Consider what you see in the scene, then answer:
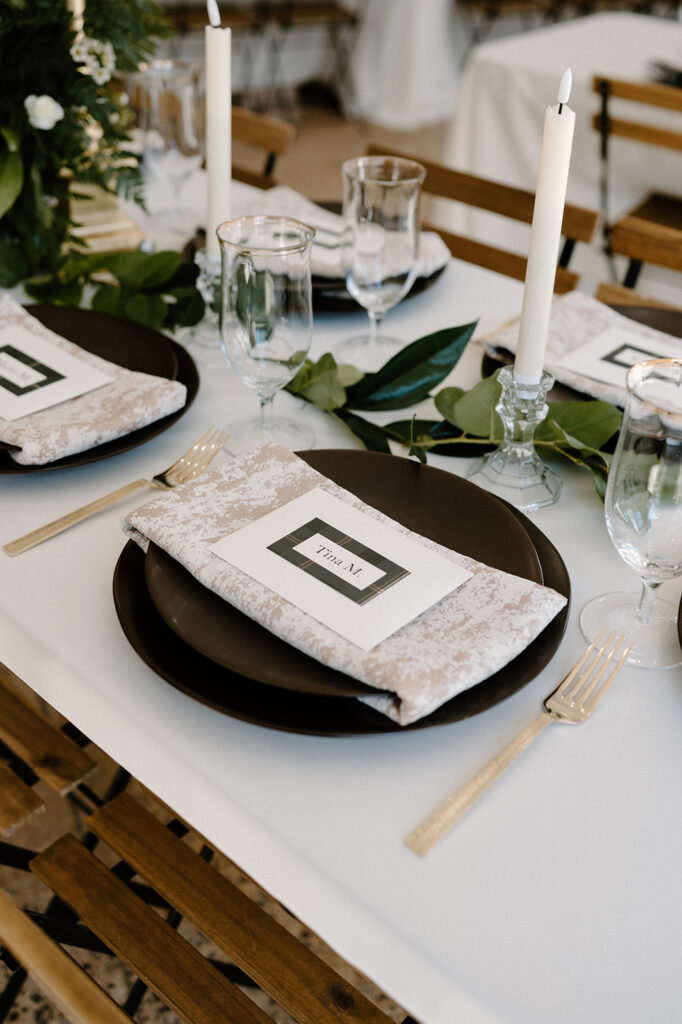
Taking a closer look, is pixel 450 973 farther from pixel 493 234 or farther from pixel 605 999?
pixel 493 234

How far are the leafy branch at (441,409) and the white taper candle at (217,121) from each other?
22cm

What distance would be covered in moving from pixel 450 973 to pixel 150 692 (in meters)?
0.30

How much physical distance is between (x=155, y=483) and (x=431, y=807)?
439 millimetres

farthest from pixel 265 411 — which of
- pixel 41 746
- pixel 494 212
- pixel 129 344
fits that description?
pixel 494 212

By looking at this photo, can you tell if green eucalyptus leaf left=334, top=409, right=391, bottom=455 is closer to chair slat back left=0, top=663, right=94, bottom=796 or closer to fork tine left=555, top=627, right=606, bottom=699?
fork tine left=555, top=627, right=606, bottom=699

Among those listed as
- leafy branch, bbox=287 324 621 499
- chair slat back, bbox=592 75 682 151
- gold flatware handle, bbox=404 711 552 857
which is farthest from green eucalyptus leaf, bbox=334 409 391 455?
chair slat back, bbox=592 75 682 151

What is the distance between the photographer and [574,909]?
0.60 meters

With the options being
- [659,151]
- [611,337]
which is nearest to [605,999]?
[611,337]

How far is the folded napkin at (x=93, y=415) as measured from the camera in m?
0.92

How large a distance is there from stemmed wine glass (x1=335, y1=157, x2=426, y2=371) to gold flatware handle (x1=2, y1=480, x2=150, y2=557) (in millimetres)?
Result: 371

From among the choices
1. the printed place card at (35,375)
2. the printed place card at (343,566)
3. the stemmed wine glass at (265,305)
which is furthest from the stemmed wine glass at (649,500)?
the printed place card at (35,375)

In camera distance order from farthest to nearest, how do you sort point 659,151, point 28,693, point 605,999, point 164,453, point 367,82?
point 367,82 < point 659,151 < point 28,693 < point 164,453 < point 605,999

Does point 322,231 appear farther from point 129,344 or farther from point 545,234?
point 545,234

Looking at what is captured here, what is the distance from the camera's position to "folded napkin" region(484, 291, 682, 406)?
1.08 meters
